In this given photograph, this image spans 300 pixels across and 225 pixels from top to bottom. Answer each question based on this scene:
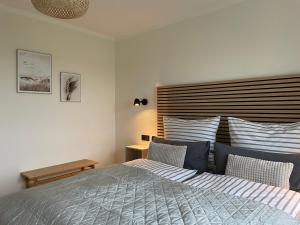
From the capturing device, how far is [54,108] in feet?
10.6

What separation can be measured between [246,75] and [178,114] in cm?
98

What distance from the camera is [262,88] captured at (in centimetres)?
239

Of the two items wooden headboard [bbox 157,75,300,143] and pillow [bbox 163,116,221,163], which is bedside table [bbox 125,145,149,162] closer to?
wooden headboard [bbox 157,75,300,143]

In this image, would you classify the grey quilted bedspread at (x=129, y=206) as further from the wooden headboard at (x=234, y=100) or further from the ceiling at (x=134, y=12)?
the ceiling at (x=134, y=12)

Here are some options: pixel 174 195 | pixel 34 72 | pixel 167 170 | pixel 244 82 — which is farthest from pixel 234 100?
pixel 34 72

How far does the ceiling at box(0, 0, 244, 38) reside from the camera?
2623mm

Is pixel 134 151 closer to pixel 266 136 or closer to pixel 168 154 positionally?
pixel 168 154

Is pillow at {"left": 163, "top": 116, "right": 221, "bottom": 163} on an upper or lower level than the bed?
upper

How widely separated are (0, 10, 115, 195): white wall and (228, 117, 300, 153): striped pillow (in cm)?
219

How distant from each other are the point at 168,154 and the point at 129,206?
1.05 m

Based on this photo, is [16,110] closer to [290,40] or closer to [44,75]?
[44,75]

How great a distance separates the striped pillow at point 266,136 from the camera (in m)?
2.01

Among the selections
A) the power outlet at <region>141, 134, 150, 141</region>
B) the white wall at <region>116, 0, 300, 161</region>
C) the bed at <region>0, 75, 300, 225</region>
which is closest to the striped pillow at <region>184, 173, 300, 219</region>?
the bed at <region>0, 75, 300, 225</region>

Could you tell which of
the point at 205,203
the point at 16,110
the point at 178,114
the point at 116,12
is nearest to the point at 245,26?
the point at 178,114
